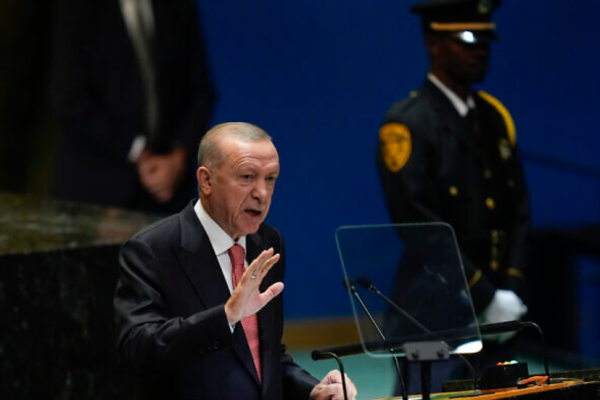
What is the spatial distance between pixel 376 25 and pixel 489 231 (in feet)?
7.56

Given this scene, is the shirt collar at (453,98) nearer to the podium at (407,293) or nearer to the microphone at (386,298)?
the podium at (407,293)

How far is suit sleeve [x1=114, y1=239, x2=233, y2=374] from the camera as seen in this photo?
2.47 meters

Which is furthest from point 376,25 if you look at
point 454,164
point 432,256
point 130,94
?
point 432,256

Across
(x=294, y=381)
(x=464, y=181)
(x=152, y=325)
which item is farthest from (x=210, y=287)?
(x=464, y=181)

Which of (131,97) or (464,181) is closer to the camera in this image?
(464,181)

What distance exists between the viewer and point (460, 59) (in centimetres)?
434

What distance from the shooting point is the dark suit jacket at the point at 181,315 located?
2.53 m

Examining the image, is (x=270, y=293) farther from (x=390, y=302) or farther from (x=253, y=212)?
(x=390, y=302)

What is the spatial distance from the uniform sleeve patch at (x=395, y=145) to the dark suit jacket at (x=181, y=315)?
5.16 feet

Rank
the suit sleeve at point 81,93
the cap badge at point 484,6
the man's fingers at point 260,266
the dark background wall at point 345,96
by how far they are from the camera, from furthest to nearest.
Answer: the dark background wall at point 345,96 → the suit sleeve at point 81,93 → the cap badge at point 484,6 → the man's fingers at point 260,266

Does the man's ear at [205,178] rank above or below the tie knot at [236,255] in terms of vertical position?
above

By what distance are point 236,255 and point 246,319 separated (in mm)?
143

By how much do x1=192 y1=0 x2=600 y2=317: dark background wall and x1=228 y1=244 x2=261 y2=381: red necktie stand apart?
359 centimetres

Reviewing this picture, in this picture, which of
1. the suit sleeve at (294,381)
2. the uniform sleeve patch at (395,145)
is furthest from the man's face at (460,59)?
the suit sleeve at (294,381)
